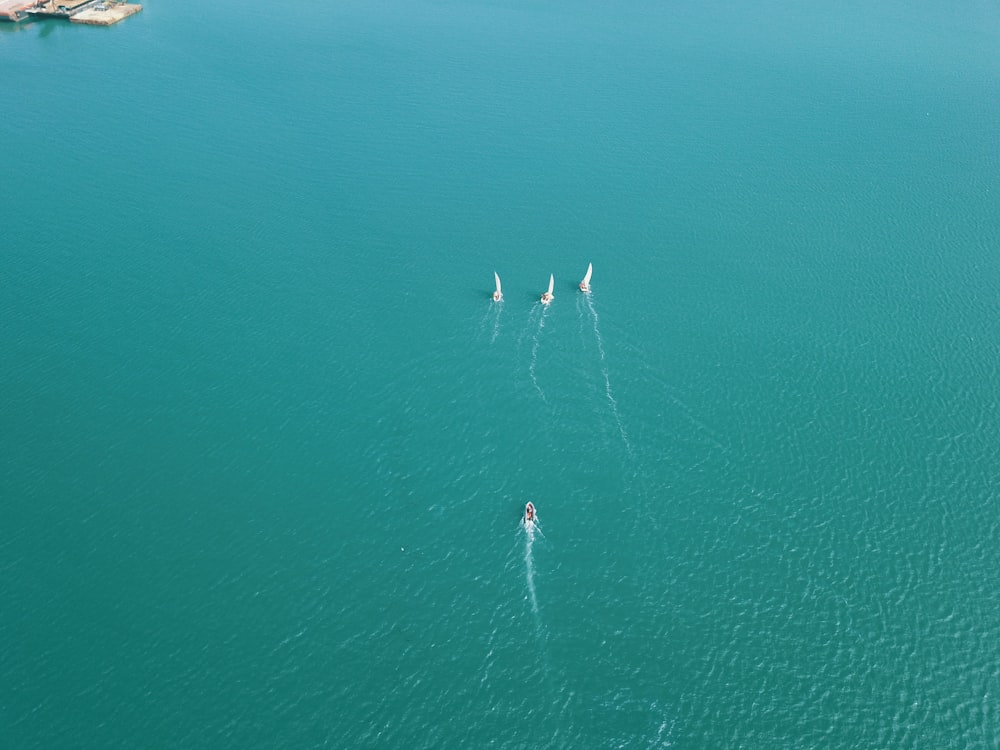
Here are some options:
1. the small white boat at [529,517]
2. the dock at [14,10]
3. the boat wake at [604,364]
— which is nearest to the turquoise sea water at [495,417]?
the boat wake at [604,364]

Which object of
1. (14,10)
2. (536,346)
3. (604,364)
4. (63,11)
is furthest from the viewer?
(63,11)

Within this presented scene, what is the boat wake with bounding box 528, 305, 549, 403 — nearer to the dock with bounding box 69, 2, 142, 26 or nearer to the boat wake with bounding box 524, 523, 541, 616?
the boat wake with bounding box 524, 523, 541, 616

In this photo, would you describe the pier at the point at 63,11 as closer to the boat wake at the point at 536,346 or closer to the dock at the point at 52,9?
the dock at the point at 52,9

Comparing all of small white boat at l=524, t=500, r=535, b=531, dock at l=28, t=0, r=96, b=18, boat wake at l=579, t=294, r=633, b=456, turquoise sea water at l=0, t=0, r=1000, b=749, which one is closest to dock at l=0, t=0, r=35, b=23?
dock at l=28, t=0, r=96, b=18

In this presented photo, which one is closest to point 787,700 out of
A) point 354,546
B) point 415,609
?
point 415,609

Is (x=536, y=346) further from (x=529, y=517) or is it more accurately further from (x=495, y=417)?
(x=529, y=517)

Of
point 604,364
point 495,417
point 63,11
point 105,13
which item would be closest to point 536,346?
point 604,364
